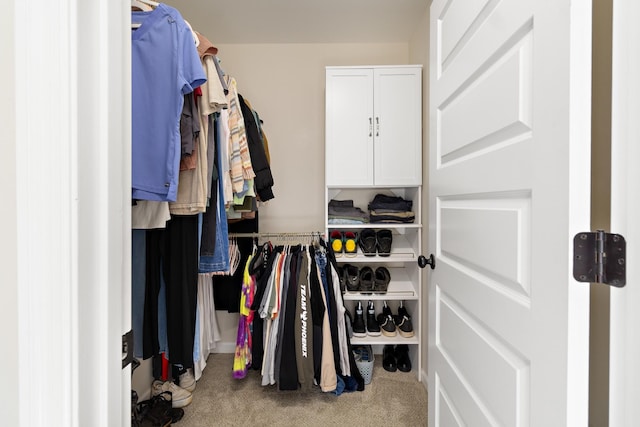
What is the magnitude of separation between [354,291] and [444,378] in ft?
3.46

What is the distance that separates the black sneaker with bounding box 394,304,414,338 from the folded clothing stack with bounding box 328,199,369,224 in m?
0.76

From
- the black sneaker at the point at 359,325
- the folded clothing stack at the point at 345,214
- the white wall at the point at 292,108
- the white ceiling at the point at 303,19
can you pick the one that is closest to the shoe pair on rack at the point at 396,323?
the black sneaker at the point at 359,325

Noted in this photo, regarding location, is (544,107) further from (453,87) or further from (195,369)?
(195,369)

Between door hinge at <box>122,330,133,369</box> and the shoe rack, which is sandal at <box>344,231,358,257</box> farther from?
door hinge at <box>122,330,133,369</box>

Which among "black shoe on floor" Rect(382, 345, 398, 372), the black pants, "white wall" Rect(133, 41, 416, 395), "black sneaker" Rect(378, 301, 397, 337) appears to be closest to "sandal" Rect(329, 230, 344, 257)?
"white wall" Rect(133, 41, 416, 395)

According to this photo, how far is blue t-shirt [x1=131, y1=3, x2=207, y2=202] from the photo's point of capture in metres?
0.95

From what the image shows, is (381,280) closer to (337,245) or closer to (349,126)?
(337,245)

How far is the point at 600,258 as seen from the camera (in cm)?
47

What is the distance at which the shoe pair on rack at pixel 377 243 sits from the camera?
2.06m

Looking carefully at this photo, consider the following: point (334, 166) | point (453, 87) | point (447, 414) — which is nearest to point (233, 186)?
point (334, 166)

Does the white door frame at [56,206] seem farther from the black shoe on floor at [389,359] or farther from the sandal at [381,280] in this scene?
the black shoe on floor at [389,359]

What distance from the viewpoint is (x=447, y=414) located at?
1.02 m

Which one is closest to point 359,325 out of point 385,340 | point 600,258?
point 385,340

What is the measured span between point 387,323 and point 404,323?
12 centimetres
